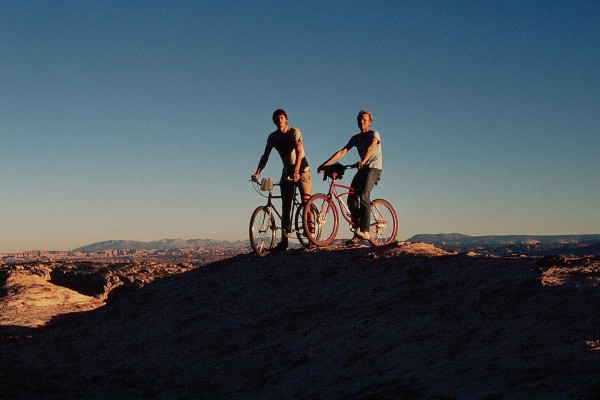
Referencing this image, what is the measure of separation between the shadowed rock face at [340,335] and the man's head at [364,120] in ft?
7.83

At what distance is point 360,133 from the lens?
11.2 meters

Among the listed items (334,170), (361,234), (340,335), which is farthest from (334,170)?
(340,335)

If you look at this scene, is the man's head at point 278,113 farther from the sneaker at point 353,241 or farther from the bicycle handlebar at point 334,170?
the sneaker at point 353,241

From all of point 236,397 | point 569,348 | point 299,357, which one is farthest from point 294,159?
point 569,348

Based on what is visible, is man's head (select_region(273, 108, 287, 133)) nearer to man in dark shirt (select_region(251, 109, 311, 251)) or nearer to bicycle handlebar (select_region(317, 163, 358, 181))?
man in dark shirt (select_region(251, 109, 311, 251))

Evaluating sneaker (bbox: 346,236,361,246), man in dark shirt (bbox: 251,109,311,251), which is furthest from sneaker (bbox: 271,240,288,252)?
sneaker (bbox: 346,236,361,246)

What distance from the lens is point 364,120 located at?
11.1 m

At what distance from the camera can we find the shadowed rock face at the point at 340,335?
4605 millimetres

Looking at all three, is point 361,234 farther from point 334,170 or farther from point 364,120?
point 364,120

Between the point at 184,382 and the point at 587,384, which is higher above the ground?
the point at 587,384

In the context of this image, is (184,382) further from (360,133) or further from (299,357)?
(360,133)

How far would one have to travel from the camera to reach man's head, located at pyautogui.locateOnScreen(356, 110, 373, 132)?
11.1 meters

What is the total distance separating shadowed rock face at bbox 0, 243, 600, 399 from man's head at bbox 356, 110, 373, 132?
239cm

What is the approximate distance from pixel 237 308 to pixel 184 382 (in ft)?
9.11
